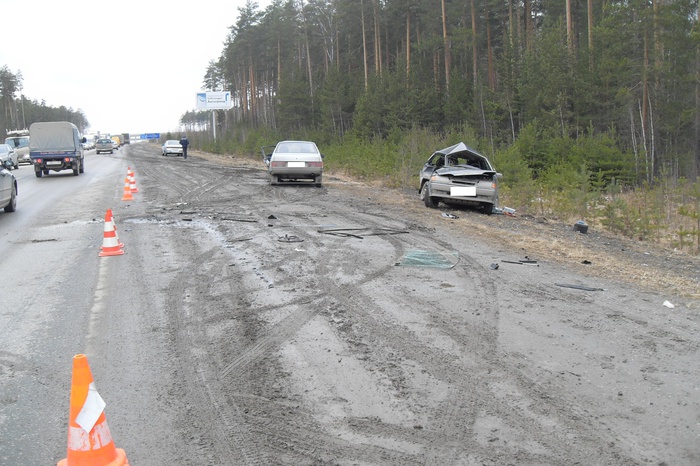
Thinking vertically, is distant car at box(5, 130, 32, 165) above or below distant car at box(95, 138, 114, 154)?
below

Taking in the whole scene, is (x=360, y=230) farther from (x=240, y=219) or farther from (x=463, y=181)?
(x=463, y=181)

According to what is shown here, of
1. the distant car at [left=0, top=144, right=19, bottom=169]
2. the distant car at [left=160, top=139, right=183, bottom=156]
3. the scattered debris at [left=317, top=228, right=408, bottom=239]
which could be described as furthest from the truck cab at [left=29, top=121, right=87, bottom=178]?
the distant car at [left=160, top=139, right=183, bottom=156]

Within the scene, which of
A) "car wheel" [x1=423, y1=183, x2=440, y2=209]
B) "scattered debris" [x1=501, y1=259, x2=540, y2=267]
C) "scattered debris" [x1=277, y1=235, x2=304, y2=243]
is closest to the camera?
"scattered debris" [x1=501, y1=259, x2=540, y2=267]

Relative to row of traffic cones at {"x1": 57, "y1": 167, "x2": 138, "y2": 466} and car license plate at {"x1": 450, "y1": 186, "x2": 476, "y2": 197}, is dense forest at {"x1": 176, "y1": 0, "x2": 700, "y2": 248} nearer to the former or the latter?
car license plate at {"x1": 450, "y1": 186, "x2": 476, "y2": 197}

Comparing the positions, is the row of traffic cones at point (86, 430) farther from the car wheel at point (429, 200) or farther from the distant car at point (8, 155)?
the distant car at point (8, 155)

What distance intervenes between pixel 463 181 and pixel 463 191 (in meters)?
0.25

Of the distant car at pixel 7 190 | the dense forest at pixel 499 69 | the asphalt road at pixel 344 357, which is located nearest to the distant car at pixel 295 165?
the distant car at pixel 7 190

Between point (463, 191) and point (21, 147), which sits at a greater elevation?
point (21, 147)

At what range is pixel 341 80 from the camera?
188 ft

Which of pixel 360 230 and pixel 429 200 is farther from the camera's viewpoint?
pixel 429 200

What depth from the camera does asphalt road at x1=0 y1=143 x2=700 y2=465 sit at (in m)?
3.53

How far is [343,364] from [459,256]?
15.9ft

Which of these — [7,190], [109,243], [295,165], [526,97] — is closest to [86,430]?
[109,243]

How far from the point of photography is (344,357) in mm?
4871
